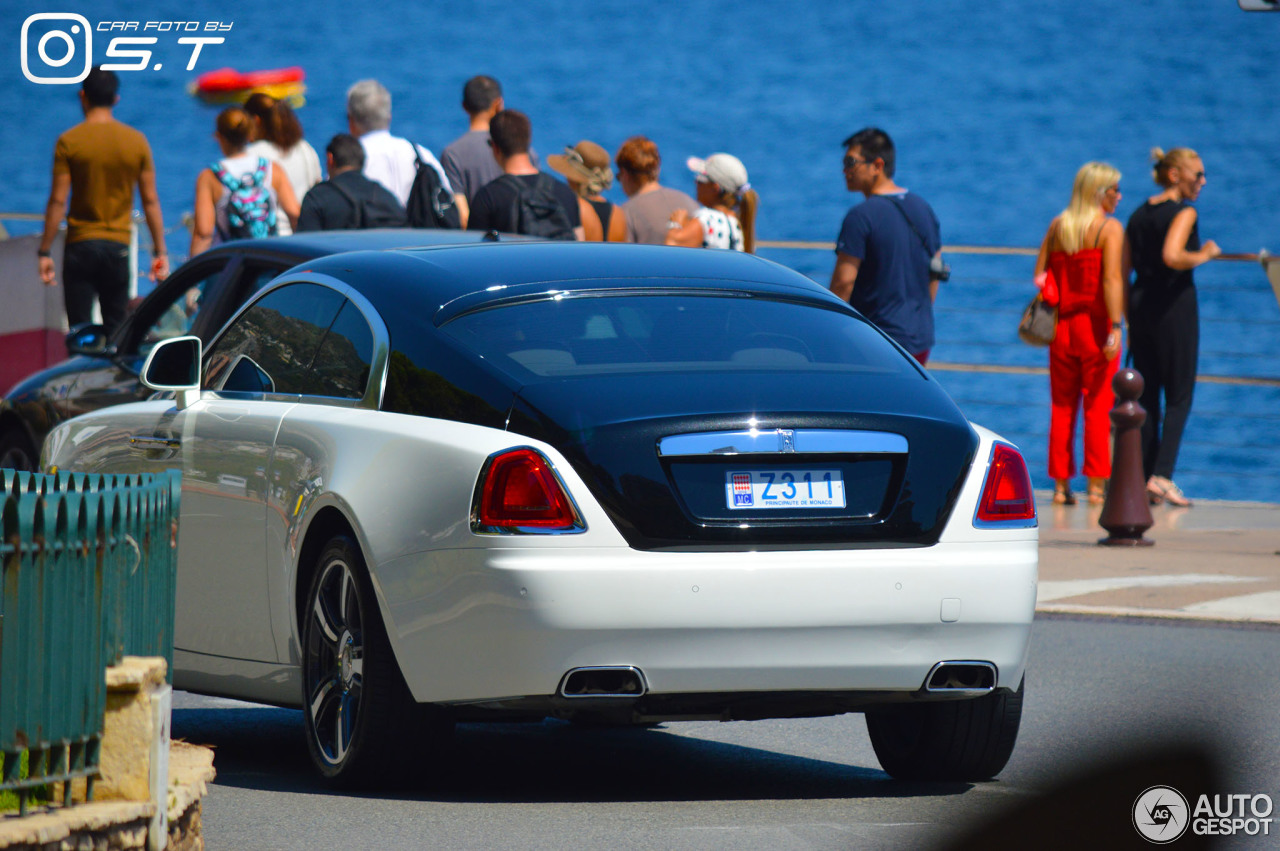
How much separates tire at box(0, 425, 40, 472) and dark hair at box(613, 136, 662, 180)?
11.7 feet

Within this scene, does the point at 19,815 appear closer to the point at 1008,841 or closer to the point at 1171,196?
the point at 1008,841

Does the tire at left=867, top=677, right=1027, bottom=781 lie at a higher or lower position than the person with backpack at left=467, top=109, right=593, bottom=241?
lower

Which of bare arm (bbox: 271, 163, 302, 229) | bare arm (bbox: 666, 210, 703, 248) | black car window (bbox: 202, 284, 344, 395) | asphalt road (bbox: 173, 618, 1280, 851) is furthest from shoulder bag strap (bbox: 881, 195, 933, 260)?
black car window (bbox: 202, 284, 344, 395)

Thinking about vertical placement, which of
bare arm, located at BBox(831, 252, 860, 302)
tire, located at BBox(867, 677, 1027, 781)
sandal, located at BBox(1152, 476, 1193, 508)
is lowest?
sandal, located at BBox(1152, 476, 1193, 508)

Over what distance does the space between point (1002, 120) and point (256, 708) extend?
425 ft

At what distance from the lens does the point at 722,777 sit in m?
6.45

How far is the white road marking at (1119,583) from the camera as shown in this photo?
429 inches

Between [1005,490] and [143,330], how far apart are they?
15.7 feet

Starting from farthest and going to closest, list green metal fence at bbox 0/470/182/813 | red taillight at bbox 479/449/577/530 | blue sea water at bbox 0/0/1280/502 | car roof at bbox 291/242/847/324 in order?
blue sea water at bbox 0/0/1280/502
car roof at bbox 291/242/847/324
red taillight at bbox 479/449/577/530
green metal fence at bbox 0/470/182/813

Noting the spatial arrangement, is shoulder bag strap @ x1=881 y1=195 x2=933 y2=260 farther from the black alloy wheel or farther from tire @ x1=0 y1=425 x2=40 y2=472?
the black alloy wheel

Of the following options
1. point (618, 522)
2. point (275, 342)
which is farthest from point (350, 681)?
point (275, 342)

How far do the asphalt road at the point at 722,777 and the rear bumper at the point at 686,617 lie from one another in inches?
13.7

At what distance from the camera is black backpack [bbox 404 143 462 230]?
1114 cm

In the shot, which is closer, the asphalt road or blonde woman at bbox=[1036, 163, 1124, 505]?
the asphalt road
